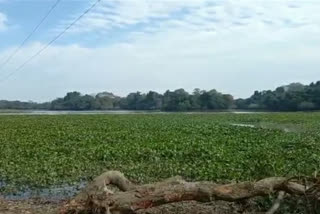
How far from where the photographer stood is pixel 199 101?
328 feet

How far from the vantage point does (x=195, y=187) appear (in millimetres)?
5973

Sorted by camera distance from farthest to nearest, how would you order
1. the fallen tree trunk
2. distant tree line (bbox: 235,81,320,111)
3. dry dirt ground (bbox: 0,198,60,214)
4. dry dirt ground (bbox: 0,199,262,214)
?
1. distant tree line (bbox: 235,81,320,111)
2. dry dirt ground (bbox: 0,198,60,214)
3. dry dirt ground (bbox: 0,199,262,214)
4. the fallen tree trunk

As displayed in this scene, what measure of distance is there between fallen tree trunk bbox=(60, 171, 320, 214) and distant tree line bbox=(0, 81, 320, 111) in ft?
253

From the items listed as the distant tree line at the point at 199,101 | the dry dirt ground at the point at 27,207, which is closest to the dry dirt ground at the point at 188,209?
the dry dirt ground at the point at 27,207

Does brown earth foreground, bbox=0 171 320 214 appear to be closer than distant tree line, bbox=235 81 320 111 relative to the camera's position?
Yes

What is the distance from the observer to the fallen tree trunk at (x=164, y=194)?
19.3ft

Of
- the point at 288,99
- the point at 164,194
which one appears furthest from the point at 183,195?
the point at 288,99

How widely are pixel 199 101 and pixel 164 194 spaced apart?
94364mm

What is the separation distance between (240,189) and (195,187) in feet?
1.82

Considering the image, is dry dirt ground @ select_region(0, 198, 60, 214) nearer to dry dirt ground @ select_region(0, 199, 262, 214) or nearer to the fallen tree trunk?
dry dirt ground @ select_region(0, 199, 262, 214)

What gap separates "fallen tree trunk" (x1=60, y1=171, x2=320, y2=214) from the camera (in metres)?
5.89

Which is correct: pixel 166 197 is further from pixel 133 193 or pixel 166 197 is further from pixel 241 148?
pixel 241 148

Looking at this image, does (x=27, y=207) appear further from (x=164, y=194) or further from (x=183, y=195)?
(x=183, y=195)

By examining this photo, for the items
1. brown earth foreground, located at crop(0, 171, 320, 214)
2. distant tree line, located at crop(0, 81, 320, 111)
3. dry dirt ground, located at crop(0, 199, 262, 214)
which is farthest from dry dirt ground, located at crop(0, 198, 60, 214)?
distant tree line, located at crop(0, 81, 320, 111)
